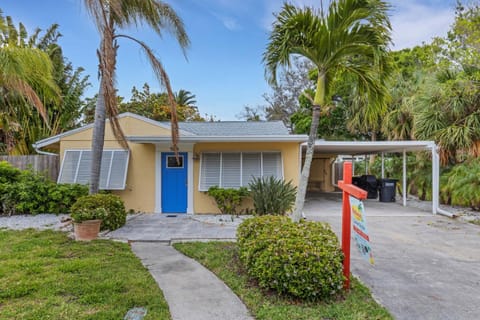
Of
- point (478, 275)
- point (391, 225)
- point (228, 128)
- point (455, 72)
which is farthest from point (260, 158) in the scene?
point (455, 72)

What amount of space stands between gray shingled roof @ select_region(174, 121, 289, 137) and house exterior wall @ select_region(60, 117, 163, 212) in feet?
5.03

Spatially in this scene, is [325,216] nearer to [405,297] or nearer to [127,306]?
[405,297]

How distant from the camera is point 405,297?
3.39 m

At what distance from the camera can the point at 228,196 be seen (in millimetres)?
8477

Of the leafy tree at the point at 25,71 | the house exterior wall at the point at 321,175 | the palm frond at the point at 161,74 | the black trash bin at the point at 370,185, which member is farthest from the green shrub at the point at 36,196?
the house exterior wall at the point at 321,175

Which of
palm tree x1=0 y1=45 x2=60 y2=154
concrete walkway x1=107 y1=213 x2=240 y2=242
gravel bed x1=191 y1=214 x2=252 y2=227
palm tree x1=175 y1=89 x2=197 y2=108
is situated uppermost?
palm tree x1=175 y1=89 x2=197 y2=108

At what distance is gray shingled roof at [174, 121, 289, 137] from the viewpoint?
10.1 m

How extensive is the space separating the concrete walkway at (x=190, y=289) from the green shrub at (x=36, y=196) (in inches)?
179

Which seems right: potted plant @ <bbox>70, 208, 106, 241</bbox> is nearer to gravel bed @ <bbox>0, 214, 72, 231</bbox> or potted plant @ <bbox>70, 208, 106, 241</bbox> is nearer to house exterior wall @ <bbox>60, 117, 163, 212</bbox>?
gravel bed @ <bbox>0, 214, 72, 231</bbox>

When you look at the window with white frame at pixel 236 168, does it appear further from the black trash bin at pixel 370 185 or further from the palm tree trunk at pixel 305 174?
the black trash bin at pixel 370 185

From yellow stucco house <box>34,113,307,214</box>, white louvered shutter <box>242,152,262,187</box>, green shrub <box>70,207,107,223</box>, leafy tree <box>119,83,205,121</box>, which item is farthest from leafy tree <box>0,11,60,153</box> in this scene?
leafy tree <box>119,83,205,121</box>

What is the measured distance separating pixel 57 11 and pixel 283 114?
2026cm

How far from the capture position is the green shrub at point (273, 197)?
7766 millimetres

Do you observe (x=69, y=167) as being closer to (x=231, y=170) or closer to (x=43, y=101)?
(x=43, y=101)
